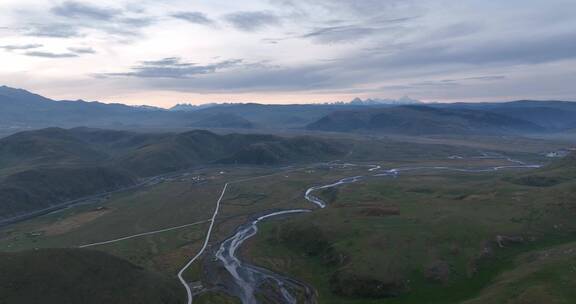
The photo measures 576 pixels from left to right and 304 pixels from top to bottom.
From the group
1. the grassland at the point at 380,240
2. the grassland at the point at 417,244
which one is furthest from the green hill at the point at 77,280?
the grassland at the point at 417,244

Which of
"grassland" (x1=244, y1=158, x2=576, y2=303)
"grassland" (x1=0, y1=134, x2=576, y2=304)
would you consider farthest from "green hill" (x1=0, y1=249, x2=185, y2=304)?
"grassland" (x1=244, y1=158, x2=576, y2=303)

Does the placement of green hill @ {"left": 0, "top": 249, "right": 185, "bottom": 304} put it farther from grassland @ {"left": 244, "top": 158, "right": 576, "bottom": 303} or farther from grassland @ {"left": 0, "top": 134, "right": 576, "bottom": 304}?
grassland @ {"left": 244, "top": 158, "right": 576, "bottom": 303}

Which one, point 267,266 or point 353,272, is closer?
point 353,272

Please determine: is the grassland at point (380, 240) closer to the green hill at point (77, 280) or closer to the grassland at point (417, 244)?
the grassland at point (417, 244)

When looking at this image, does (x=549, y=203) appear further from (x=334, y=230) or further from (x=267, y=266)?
(x=267, y=266)

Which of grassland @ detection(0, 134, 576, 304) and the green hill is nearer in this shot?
the green hill

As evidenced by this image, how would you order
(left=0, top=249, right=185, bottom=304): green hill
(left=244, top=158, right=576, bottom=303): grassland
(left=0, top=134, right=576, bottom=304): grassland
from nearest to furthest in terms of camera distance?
(left=0, top=249, right=185, bottom=304): green hill < (left=244, top=158, right=576, bottom=303): grassland < (left=0, top=134, right=576, bottom=304): grassland

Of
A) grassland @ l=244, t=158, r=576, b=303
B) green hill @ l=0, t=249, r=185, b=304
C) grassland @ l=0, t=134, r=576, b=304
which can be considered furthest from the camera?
grassland @ l=0, t=134, r=576, b=304

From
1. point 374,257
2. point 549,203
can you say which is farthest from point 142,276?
point 549,203
